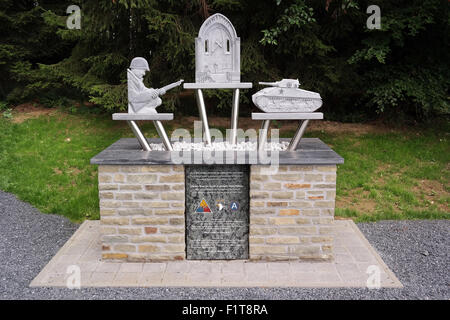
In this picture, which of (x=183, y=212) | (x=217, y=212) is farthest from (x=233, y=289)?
(x=183, y=212)

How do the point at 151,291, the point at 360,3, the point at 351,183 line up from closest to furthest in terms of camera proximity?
the point at 151,291
the point at 351,183
the point at 360,3

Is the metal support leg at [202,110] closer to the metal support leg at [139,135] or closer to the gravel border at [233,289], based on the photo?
the metal support leg at [139,135]

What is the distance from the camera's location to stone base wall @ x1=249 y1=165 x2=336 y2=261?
13.9 feet

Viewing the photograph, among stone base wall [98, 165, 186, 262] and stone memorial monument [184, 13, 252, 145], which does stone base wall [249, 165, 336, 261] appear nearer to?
stone base wall [98, 165, 186, 262]

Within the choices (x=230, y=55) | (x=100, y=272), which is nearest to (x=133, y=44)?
(x=230, y=55)

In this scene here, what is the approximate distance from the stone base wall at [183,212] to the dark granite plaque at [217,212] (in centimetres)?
9

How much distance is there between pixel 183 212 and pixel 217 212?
352mm

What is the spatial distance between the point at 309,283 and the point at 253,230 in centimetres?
77

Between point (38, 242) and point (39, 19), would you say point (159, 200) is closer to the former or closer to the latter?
point (38, 242)

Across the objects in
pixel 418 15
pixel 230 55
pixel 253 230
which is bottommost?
pixel 253 230

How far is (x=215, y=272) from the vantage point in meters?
4.16

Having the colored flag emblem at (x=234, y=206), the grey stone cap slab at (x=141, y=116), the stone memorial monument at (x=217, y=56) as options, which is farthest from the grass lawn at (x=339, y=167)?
the stone memorial monument at (x=217, y=56)

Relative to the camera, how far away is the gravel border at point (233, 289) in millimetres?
3758

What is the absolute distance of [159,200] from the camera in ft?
14.0
